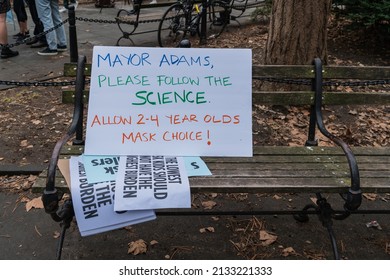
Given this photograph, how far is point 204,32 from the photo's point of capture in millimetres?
7535

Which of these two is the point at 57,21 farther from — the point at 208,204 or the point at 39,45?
the point at 208,204

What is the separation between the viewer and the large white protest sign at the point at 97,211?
223 centimetres

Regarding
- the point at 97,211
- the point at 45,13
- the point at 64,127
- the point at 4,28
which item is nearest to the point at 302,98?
the point at 97,211

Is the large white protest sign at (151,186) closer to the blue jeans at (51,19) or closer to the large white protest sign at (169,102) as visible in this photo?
the large white protest sign at (169,102)

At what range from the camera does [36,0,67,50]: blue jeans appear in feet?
21.6

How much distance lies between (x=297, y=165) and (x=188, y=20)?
18.3 ft

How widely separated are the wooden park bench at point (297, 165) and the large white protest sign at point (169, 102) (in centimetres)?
15

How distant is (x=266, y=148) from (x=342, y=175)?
526 mm

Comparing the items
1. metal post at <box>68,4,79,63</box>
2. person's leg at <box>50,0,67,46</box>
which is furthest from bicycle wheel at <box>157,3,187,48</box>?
metal post at <box>68,4,79,63</box>

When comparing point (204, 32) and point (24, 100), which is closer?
point (24, 100)

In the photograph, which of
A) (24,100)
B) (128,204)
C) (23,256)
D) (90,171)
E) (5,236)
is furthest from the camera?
(24,100)

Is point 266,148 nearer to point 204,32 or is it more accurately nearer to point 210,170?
point 210,170

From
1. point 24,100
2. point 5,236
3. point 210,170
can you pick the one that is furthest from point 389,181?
point 24,100

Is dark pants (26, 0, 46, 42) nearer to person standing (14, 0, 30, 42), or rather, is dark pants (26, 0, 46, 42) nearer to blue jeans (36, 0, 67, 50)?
person standing (14, 0, 30, 42)
